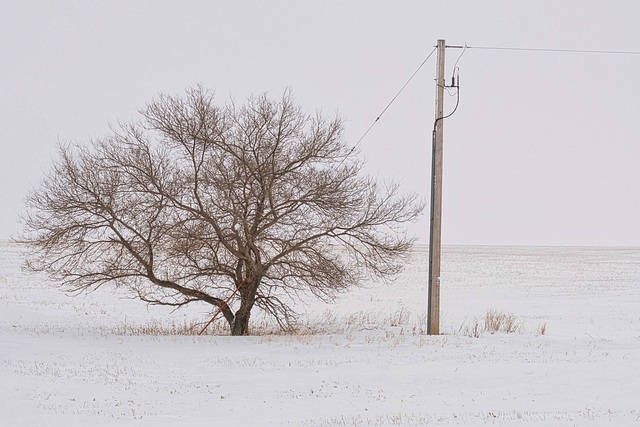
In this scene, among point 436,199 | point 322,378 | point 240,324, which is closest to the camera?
point 322,378

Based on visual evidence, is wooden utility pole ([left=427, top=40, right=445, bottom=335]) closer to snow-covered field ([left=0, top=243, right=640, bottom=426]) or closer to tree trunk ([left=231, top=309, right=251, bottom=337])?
snow-covered field ([left=0, top=243, right=640, bottom=426])

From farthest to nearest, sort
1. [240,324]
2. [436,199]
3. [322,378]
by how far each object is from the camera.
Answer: [240,324] → [436,199] → [322,378]

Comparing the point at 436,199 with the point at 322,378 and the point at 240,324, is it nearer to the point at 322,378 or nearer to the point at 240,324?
the point at 240,324

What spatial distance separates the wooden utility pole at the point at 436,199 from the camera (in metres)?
16.6

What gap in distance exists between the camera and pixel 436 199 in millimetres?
16641

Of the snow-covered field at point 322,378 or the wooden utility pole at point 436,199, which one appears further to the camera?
the wooden utility pole at point 436,199

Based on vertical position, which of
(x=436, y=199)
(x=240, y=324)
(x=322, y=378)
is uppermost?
(x=436, y=199)

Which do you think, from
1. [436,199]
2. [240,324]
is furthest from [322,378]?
[240,324]

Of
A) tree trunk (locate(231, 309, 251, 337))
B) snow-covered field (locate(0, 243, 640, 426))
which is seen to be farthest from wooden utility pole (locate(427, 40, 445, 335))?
tree trunk (locate(231, 309, 251, 337))

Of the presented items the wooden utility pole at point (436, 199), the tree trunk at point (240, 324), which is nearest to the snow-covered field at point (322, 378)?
the wooden utility pole at point (436, 199)

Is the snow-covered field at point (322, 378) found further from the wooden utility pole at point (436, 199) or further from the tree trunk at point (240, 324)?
the tree trunk at point (240, 324)

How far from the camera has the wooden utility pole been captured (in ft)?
54.3

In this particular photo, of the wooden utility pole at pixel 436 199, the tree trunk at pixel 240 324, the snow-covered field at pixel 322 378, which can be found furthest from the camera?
the tree trunk at pixel 240 324

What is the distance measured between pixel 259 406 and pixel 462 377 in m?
3.67
